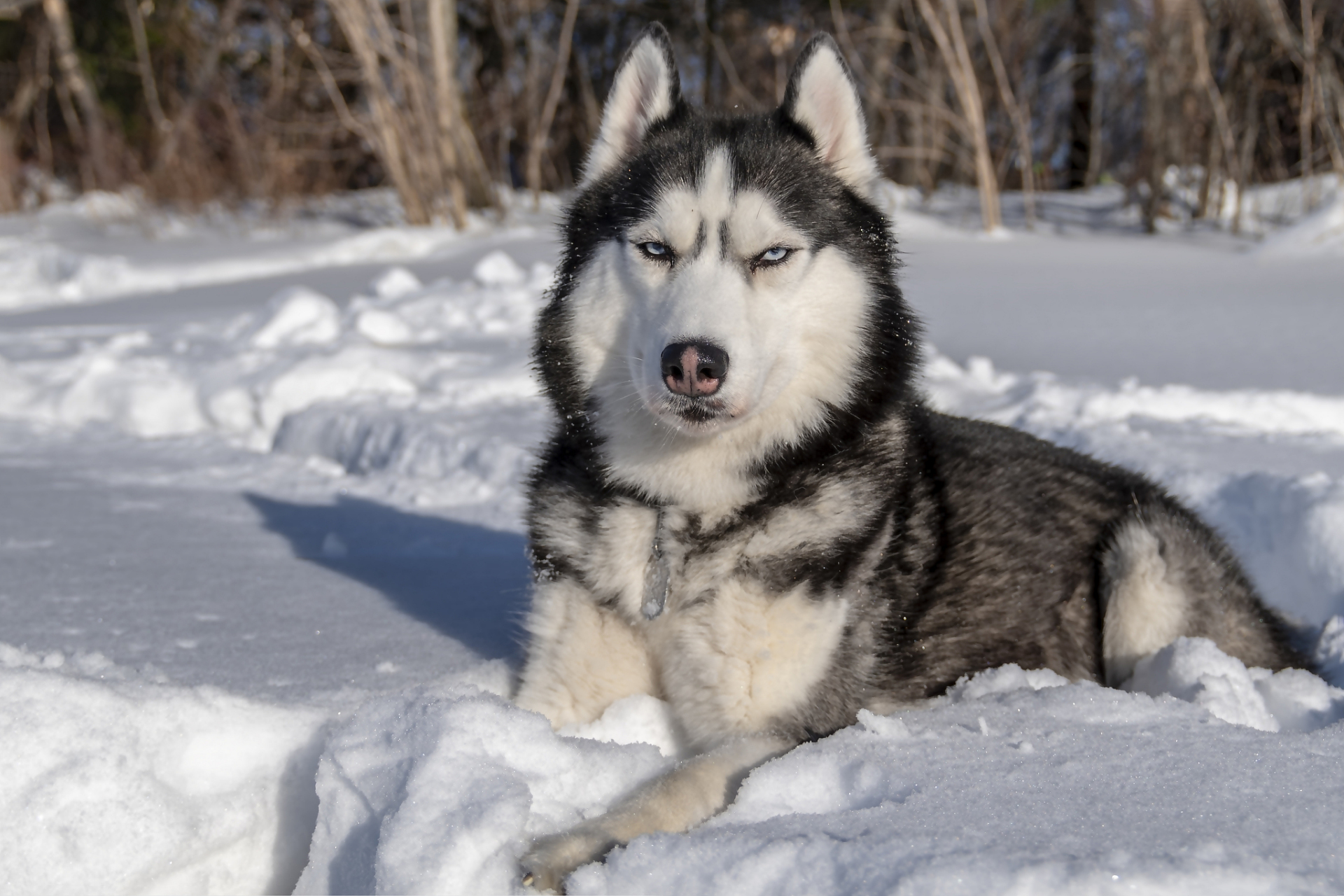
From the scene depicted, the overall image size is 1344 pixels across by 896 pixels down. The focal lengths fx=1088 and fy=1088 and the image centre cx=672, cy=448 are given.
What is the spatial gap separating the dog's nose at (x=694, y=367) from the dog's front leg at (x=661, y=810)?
2.10 ft

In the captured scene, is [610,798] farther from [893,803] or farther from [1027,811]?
[1027,811]

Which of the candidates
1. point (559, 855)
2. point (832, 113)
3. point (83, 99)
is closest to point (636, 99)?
point (832, 113)

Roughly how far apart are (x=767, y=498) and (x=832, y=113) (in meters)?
0.88

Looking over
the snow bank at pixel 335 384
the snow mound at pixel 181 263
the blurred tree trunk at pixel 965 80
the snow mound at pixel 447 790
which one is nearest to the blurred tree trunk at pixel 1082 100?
the blurred tree trunk at pixel 965 80

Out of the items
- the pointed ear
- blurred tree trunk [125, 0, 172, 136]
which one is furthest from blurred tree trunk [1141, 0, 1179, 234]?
blurred tree trunk [125, 0, 172, 136]

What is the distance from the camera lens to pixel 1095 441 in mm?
3953

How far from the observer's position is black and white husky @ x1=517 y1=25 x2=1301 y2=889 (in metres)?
2.02

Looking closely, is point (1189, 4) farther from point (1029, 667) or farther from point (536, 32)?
point (536, 32)

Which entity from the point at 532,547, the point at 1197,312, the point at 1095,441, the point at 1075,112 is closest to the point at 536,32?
the point at 1075,112

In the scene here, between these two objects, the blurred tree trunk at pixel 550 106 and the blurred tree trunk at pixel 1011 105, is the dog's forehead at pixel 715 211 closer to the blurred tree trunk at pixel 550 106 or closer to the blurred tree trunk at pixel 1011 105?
the blurred tree trunk at pixel 1011 105

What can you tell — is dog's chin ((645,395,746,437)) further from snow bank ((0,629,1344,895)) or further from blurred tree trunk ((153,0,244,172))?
blurred tree trunk ((153,0,244,172))

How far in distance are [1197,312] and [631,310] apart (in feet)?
15.8

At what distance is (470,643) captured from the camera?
269 cm

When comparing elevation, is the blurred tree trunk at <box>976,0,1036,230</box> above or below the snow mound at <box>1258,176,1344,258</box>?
Result: above
